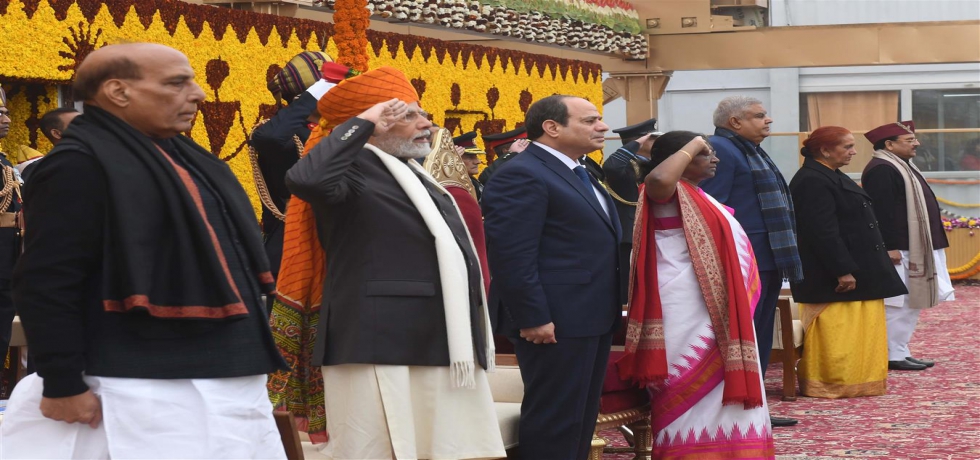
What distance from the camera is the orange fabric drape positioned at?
82.0 ft

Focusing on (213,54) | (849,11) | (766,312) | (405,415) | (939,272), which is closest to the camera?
(405,415)

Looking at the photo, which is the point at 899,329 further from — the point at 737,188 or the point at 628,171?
the point at 737,188

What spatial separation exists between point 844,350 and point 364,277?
4.75m

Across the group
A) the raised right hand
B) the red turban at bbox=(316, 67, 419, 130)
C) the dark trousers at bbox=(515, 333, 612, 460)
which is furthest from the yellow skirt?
the raised right hand

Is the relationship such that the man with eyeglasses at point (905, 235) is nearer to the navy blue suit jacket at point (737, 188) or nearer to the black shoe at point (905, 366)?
the black shoe at point (905, 366)

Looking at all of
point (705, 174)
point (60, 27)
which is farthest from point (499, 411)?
point (60, 27)

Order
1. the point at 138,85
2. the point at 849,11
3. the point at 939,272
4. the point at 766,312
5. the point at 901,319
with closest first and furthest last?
the point at 138,85 → the point at 766,312 → the point at 901,319 → the point at 939,272 → the point at 849,11

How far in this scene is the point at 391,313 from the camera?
143 inches

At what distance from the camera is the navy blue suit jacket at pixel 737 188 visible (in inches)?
248

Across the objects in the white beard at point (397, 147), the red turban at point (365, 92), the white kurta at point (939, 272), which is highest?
the red turban at point (365, 92)

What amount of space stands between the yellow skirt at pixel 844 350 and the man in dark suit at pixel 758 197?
55.9 inches

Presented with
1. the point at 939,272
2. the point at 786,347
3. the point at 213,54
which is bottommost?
the point at 786,347

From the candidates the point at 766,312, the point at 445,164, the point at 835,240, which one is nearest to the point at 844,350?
the point at 835,240

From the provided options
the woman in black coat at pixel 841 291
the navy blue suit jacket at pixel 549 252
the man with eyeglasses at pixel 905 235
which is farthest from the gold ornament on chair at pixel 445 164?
the man with eyeglasses at pixel 905 235
